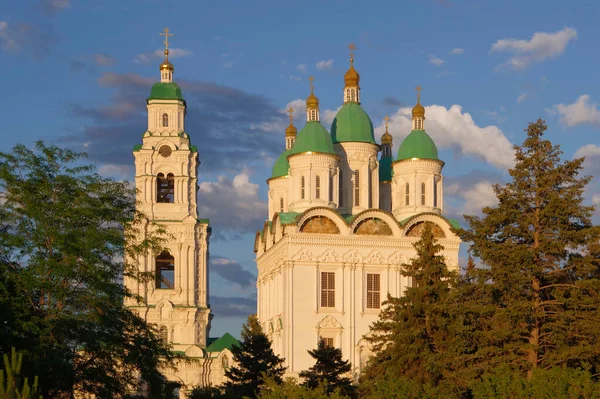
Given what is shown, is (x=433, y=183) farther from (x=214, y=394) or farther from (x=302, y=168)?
(x=214, y=394)

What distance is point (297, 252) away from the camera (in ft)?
181

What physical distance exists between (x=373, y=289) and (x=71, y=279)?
88.0 feet

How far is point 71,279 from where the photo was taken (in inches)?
1235

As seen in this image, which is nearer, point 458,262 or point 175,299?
point 458,262

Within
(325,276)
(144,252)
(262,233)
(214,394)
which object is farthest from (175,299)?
(144,252)

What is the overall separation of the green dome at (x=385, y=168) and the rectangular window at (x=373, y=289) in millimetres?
8367

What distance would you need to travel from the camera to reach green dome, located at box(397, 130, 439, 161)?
5944cm

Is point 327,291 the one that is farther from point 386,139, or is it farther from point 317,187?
point 386,139

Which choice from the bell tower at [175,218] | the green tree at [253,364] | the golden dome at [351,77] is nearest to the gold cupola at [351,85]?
the golden dome at [351,77]

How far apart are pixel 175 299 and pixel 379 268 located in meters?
13.9

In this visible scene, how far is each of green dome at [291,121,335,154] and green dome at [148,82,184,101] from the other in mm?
11140

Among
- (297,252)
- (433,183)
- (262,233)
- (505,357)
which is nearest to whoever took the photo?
(505,357)

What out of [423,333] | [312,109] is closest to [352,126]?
[312,109]

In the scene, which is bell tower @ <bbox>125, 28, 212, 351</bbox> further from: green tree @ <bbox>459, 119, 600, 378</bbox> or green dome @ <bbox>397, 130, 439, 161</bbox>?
green tree @ <bbox>459, 119, 600, 378</bbox>
